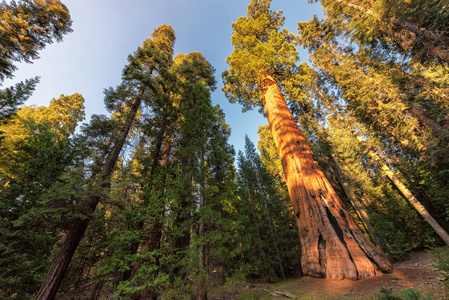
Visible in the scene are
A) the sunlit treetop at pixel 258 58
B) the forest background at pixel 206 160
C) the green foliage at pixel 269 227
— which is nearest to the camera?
the forest background at pixel 206 160

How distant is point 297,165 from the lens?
5324 mm

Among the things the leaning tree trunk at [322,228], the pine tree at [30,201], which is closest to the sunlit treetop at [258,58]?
the leaning tree trunk at [322,228]

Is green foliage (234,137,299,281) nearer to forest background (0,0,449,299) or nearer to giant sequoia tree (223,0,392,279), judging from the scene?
forest background (0,0,449,299)

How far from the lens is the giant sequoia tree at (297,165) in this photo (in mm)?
3766

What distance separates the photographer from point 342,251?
377 cm

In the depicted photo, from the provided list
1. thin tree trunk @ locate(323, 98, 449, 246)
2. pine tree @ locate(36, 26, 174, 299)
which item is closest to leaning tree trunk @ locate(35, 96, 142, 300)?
pine tree @ locate(36, 26, 174, 299)

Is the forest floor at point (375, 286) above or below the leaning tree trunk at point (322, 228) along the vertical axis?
below

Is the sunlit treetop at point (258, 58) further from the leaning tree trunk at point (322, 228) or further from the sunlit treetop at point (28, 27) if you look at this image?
the sunlit treetop at point (28, 27)

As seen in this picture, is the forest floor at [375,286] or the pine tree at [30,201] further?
the pine tree at [30,201]

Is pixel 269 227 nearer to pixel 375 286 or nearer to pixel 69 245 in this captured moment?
pixel 375 286

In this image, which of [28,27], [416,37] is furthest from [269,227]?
[28,27]

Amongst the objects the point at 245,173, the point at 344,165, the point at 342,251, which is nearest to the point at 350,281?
the point at 342,251

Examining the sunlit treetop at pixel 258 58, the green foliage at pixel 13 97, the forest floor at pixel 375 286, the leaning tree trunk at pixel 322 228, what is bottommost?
the forest floor at pixel 375 286

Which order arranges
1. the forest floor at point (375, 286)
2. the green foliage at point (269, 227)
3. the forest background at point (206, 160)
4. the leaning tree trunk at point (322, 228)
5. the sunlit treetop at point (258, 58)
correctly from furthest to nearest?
1. the green foliage at point (269, 227)
2. the sunlit treetop at point (258, 58)
3. the forest background at point (206, 160)
4. the leaning tree trunk at point (322, 228)
5. the forest floor at point (375, 286)
